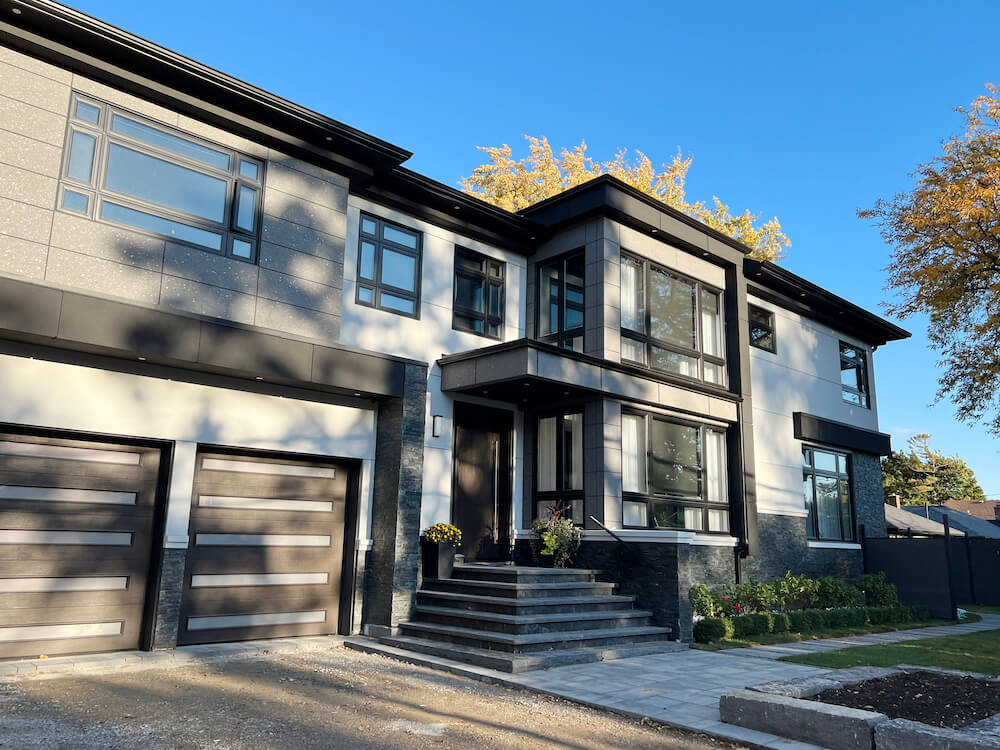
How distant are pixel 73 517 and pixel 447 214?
22.3 ft

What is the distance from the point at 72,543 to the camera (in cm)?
786

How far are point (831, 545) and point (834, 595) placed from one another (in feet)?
8.14

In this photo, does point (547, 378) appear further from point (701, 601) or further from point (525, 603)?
point (701, 601)

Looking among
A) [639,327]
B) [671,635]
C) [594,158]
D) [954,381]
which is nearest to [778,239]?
[594,158]

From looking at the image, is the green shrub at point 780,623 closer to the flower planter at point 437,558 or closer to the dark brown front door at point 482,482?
the dark brown front door at point 482,482

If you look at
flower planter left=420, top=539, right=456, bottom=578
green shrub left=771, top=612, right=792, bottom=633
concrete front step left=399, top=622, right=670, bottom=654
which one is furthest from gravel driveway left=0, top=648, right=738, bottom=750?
green shrub left=771, top=612, right=792, bottom=633

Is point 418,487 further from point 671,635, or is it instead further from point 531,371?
point 671,635

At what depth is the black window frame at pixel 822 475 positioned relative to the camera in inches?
618

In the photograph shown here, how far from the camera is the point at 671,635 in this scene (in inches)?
392

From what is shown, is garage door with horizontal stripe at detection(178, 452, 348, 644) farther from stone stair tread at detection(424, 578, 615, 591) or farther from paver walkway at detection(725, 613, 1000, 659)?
paver walkway at detection(725, 613, 1000, 659)

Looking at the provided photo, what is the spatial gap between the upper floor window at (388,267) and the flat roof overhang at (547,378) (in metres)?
1.13

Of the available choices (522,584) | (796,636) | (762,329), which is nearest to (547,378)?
(522,584)

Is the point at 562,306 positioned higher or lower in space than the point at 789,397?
higher

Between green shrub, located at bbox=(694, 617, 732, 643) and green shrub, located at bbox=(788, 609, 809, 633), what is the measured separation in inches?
77.8
